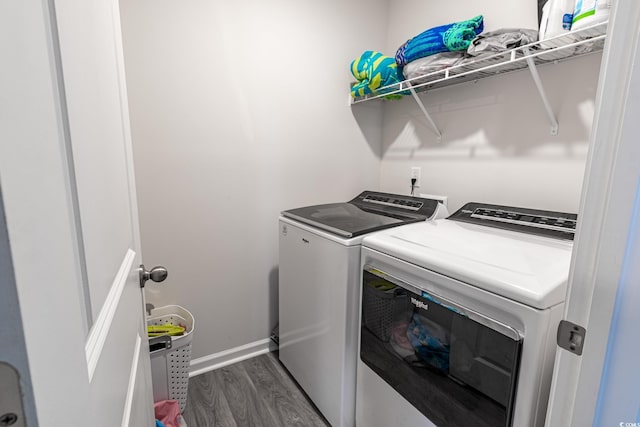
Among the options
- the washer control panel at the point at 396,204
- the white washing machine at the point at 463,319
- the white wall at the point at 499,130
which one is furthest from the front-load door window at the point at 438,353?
the white wall at the point at 499,130

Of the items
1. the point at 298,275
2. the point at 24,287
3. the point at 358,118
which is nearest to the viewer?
the point at 24,287

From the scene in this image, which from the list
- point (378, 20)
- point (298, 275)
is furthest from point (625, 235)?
point (378, 20)

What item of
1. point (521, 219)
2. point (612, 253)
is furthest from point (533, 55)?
point (612, 253)

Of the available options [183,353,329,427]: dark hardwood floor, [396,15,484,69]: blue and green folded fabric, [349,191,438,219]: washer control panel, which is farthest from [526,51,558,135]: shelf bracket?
[183,353,329,427]: dark hardwood floor

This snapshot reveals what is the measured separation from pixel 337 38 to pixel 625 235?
193 centimetres

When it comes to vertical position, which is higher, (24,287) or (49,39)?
(49,39)

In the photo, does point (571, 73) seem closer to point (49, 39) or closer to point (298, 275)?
point (298, 275)

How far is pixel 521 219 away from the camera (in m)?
1.33

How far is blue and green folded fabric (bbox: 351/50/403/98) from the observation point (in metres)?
1.78

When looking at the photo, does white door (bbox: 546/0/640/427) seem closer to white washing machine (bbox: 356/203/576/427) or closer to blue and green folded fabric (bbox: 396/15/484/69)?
white washing machine (bbox: 356/203/576/427)

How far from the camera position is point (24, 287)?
23 centimetres

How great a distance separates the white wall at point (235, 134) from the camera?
5.04ft

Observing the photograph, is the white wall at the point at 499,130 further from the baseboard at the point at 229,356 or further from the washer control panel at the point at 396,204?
the baseboard at the point at 229,356

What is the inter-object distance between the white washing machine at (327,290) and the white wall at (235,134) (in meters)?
0.27
